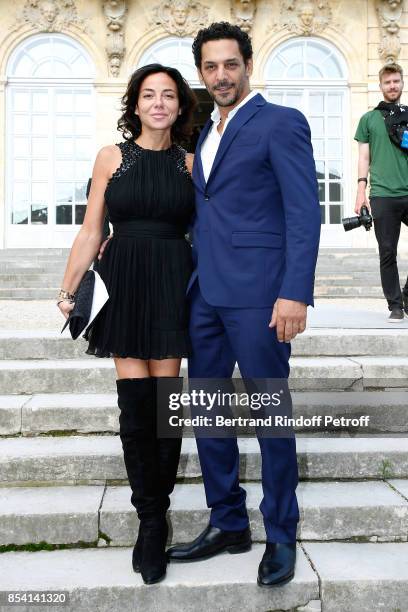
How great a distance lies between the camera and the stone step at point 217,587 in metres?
2.22

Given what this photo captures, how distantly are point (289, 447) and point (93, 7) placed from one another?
12.0 meters

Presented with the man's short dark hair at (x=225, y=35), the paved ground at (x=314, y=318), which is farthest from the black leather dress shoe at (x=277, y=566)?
the paved ground at (x=314, y=318)

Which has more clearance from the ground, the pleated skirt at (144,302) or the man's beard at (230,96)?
the man's beard at (230,96)

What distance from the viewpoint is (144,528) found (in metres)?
2.25

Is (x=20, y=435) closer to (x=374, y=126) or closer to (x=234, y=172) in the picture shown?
(x=234, y=172)

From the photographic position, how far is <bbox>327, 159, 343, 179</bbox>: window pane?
12484 mm

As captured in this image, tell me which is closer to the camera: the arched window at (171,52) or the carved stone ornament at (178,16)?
the carved stone ornament at (178,16)

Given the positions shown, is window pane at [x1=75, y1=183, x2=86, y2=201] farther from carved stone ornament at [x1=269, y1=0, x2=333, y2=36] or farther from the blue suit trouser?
the blue suit trouser

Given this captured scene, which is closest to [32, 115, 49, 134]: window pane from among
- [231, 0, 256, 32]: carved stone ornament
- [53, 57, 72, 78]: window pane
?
[53, 57, 72, 78]: window pane

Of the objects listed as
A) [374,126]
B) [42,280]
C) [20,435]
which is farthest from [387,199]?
[42,280]

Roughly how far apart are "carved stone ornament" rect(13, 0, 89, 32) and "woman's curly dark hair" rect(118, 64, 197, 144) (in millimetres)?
10869

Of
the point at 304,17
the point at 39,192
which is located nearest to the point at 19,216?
the point at 39,192

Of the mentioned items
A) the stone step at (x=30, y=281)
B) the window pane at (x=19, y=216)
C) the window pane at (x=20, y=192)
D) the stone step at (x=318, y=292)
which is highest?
the window pane at (x=20, y=192)

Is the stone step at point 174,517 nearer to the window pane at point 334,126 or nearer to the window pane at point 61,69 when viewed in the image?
the window pane at point 334,126
